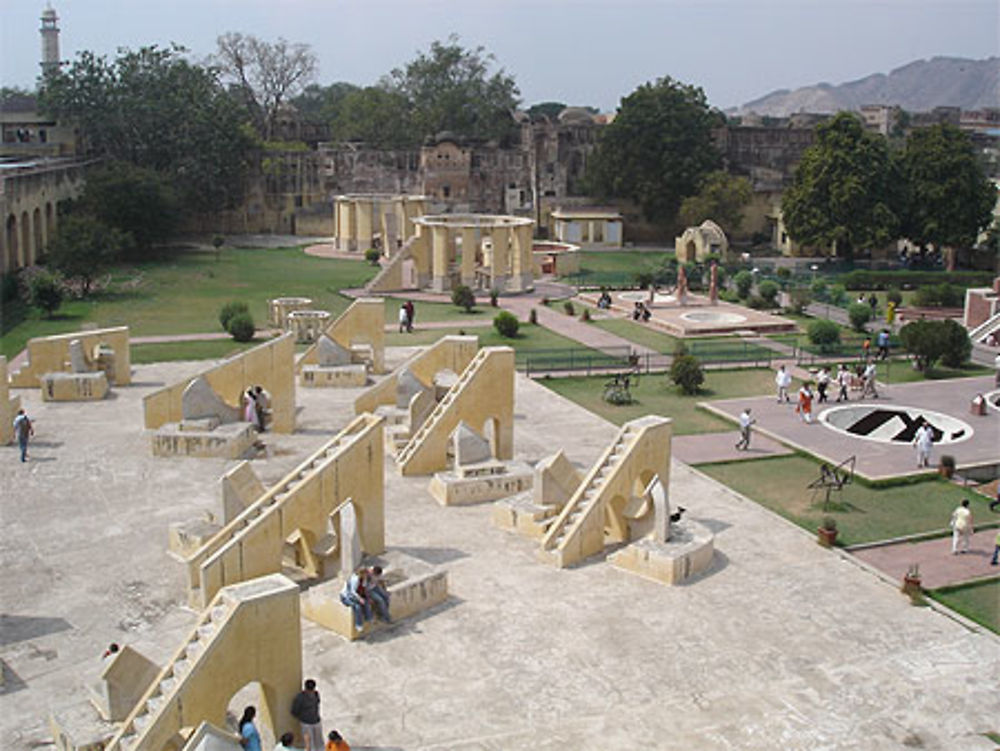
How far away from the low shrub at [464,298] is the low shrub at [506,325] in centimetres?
580

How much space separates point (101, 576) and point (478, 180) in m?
58.9

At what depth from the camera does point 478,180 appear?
7269cm

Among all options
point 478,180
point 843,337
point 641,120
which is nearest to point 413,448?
point 843,337

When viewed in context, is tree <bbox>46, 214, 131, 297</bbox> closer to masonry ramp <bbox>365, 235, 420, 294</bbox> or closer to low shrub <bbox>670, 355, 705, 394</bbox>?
masonry ramp <bbox>365, 235, 420, 294</bbox>

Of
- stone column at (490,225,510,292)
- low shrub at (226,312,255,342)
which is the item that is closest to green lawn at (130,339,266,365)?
low shrub at (226,312,255,342)

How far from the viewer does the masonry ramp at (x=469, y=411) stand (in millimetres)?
21094

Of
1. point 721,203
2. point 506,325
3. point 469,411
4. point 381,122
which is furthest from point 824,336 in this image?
point 381,122

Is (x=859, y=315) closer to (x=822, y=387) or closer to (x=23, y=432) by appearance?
(x=822, y=387)

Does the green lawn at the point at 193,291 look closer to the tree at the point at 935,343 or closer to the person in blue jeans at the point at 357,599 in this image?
the tree at the point at 935,343

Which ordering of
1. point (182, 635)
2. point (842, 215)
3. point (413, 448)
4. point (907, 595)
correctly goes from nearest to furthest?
point (182, 635) → point (907, 595) → point (413, 448) → point (842, 215)

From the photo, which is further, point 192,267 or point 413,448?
point 192,267

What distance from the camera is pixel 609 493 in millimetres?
17453

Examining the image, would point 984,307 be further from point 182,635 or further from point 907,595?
point 182,635

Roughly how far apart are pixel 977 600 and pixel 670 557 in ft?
14.9
